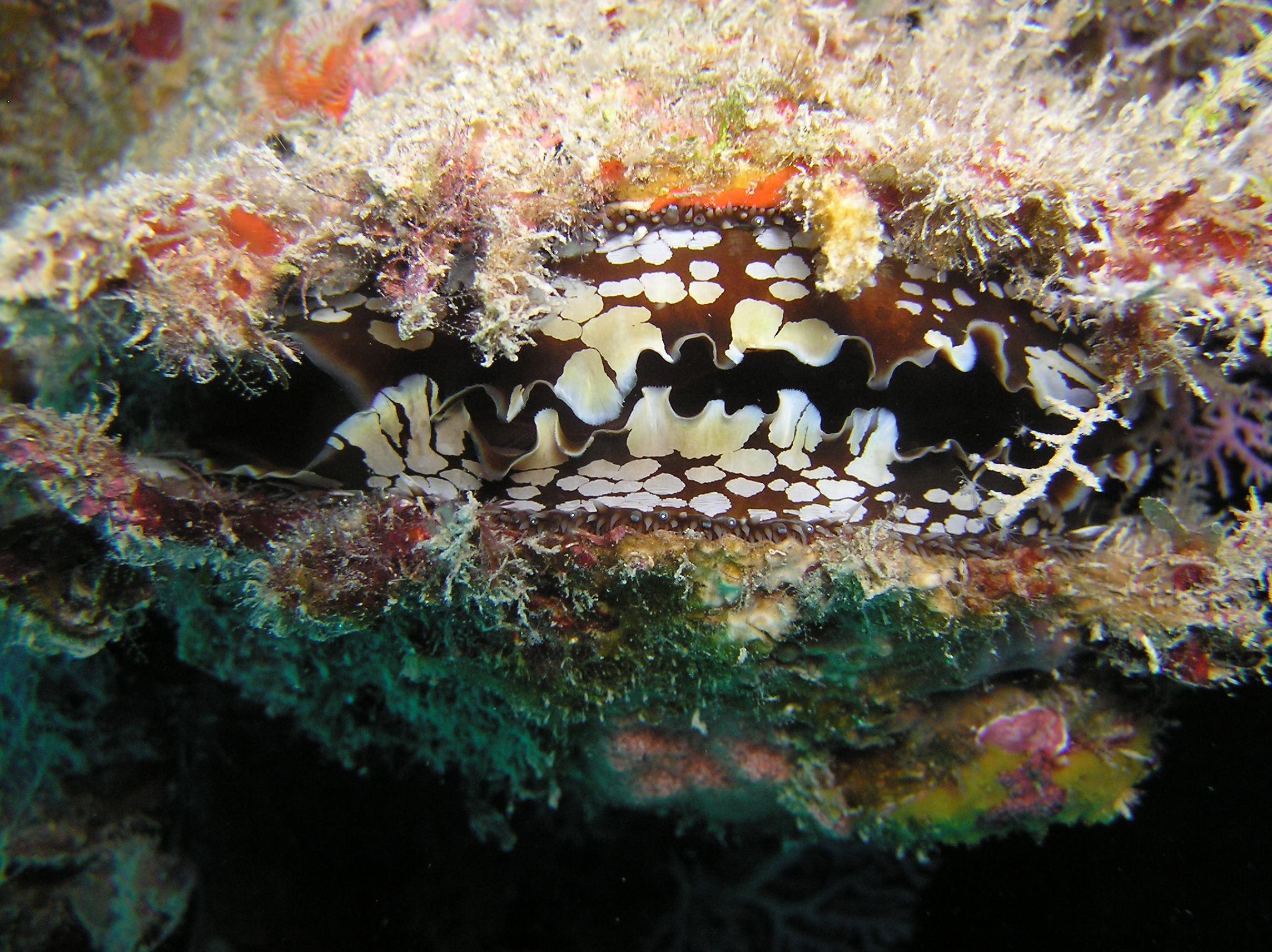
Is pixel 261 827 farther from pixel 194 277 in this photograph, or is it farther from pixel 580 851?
pixel 194 277

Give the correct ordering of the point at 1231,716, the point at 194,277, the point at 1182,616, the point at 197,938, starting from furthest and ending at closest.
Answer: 1. the point at 197,938
2. the point at 1231,716
3. the point at 1182,616
4. the point at 194,277

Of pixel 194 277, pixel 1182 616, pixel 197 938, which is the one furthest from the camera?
pixel 197 938

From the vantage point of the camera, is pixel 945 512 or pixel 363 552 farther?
pixel 945 512

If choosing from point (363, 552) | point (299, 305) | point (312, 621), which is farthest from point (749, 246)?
point (312, 621)

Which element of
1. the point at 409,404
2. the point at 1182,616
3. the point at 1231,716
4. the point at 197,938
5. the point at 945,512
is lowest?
the point at 197,938

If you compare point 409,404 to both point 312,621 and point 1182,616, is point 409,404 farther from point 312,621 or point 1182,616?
point 1182,616

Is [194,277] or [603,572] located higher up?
[194,277]
